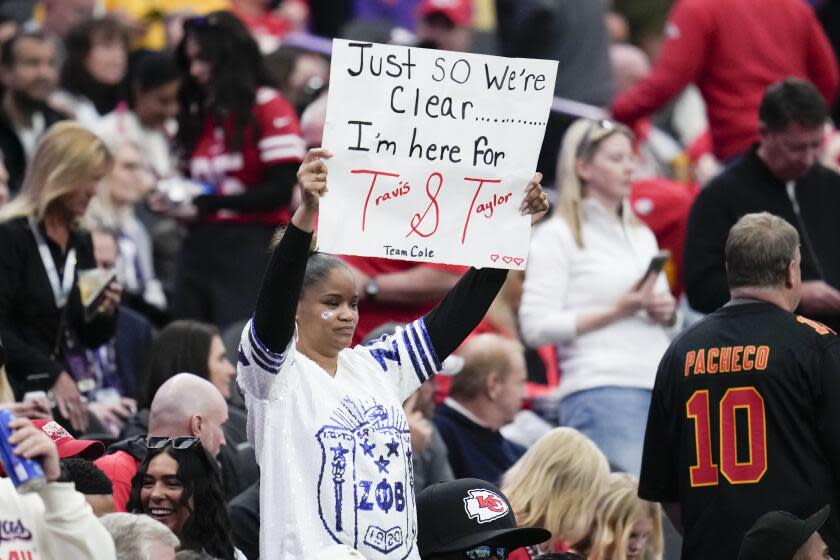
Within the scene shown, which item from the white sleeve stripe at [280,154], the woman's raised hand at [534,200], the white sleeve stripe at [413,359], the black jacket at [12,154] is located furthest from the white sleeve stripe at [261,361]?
the black jacket at [12,154]

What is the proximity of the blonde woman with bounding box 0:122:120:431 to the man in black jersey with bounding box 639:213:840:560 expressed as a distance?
2.58m

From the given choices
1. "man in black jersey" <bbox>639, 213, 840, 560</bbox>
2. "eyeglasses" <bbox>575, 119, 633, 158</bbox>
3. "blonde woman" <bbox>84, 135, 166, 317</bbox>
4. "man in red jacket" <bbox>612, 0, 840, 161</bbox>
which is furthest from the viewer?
"blonde woman" <bbox>84, 135, 166, 317</bbox>

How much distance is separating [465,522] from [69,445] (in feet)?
4.36

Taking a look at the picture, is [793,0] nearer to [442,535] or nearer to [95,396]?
[95,396]

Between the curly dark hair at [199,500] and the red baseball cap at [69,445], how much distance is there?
0.76 feet

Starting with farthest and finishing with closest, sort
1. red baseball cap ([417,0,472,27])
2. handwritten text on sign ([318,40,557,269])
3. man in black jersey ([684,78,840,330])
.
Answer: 1. red baseball cap ([417,0,472,27])
2. man in black jersey ([684,78,840,330])
3. handwritten text on sign ([318,40,557,269])

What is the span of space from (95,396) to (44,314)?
27.8 inches

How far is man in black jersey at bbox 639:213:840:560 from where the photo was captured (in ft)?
20.4

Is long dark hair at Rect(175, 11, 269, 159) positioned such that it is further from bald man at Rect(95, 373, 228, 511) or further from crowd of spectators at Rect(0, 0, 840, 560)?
bald man at Rect(95, 373, 228, 511)

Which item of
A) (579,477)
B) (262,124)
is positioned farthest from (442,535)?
(262,124)

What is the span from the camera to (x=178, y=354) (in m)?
7.74

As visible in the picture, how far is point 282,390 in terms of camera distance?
545 cm

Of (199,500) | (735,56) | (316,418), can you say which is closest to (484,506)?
(316,418)

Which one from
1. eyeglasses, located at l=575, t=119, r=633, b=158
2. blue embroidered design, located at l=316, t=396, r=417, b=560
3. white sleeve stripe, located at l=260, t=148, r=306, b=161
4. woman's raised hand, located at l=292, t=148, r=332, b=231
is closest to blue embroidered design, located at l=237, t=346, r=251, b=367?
blue embroidered design, located at l=316, t=396, r=417, b=560
